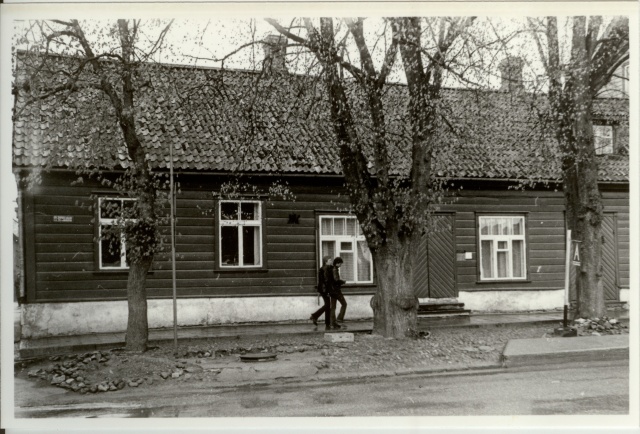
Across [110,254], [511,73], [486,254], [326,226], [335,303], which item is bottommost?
[335,303]

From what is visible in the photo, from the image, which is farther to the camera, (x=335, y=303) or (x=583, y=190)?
(x=335, y=303)

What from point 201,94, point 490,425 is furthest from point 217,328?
point 490,425

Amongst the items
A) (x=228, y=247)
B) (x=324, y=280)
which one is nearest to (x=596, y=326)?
(x=324, y=280)

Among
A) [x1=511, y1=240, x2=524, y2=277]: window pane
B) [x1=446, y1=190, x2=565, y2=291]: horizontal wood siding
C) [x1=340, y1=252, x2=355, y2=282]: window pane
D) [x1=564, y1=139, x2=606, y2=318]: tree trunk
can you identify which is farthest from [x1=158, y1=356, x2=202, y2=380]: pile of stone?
[x1=511, y1=240, x2=524, y2=277]: window pane

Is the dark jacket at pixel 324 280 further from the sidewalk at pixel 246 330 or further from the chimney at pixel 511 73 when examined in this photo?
the chimney at pixel 511 73

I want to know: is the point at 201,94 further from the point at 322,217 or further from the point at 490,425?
the point at 490,425

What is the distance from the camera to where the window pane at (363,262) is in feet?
51.2

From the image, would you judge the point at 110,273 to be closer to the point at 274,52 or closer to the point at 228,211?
the point at 228,211

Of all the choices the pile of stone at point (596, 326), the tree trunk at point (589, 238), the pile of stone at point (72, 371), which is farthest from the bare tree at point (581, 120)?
the pile of stone at point (72, 371)

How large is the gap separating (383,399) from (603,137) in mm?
6742

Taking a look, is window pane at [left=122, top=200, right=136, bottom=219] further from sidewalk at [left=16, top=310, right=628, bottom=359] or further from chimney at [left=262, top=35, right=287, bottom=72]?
chimney at [left=262, top=35, right=287, bottom=72]

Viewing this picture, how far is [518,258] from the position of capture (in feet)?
55.5

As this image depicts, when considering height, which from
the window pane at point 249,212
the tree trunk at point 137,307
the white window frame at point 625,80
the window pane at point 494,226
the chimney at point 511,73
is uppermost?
the chimney at point 511,73

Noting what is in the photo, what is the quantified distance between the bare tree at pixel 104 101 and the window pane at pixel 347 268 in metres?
5.68
